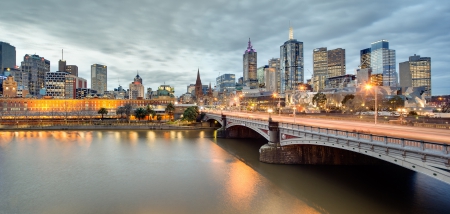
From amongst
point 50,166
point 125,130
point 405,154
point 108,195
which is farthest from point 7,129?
point 405,154

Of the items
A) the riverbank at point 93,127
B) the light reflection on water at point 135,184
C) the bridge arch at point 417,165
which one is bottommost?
the light reflection on water at point 135,184

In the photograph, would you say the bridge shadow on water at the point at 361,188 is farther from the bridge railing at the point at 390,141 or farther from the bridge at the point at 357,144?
the bridge railing at the point at 390,141

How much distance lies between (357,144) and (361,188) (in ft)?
29.3

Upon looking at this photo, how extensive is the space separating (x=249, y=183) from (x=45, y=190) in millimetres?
24605

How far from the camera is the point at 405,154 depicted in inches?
798

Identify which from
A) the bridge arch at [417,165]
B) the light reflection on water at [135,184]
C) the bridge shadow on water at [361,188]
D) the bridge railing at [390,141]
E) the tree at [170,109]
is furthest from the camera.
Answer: the tree at [170,109]

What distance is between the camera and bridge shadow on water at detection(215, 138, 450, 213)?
26.7 m

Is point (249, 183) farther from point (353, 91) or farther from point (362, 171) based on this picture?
point (353, 91)

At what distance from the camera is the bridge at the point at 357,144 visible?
728 inches

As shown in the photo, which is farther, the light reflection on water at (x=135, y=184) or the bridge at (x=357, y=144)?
the light reflection on water at (x=135, y=184)

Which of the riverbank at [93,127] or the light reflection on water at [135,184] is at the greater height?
the riverbank at [93,127]

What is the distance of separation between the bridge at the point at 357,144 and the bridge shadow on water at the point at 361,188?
1745 millimetres

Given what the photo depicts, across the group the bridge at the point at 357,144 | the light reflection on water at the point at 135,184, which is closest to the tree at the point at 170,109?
the light reflection on water at the point at 135,184

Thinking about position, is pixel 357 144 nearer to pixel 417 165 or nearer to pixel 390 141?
pixel 390 141
